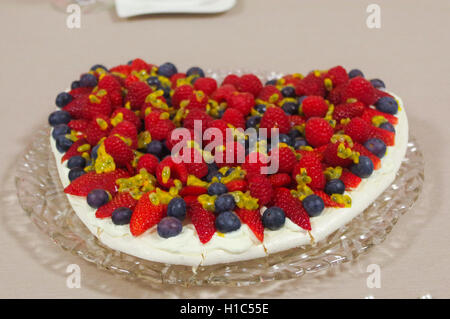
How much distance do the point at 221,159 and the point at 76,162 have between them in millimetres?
496

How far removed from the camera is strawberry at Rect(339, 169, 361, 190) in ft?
5.48

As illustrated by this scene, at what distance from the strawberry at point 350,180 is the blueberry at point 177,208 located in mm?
523

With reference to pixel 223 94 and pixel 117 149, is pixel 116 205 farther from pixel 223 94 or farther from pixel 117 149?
pixel 223 94

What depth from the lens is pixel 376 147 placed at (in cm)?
176

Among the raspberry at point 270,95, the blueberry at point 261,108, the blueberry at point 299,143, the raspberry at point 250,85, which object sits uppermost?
the raspberry at point 250,85

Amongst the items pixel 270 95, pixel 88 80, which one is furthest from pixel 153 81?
pixel 270 95

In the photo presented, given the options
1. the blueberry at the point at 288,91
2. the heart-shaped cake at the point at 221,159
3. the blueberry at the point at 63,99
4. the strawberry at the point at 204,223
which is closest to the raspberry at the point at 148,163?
the heart-shaped cake at the point at 221,159

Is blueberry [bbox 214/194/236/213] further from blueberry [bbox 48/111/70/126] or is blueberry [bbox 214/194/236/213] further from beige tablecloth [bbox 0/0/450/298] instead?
blueberry [bbox 48/111/70/126]

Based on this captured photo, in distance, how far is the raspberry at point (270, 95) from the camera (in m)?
2.04

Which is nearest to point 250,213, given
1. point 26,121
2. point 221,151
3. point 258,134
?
point 221,151

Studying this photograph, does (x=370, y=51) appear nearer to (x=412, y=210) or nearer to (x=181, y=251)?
(x=412, y=210)

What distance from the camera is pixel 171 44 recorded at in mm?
3025

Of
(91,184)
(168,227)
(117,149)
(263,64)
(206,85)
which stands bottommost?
(168,227)

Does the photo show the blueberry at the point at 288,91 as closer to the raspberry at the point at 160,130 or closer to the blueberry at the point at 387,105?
the blueberry at the point at 387,105
